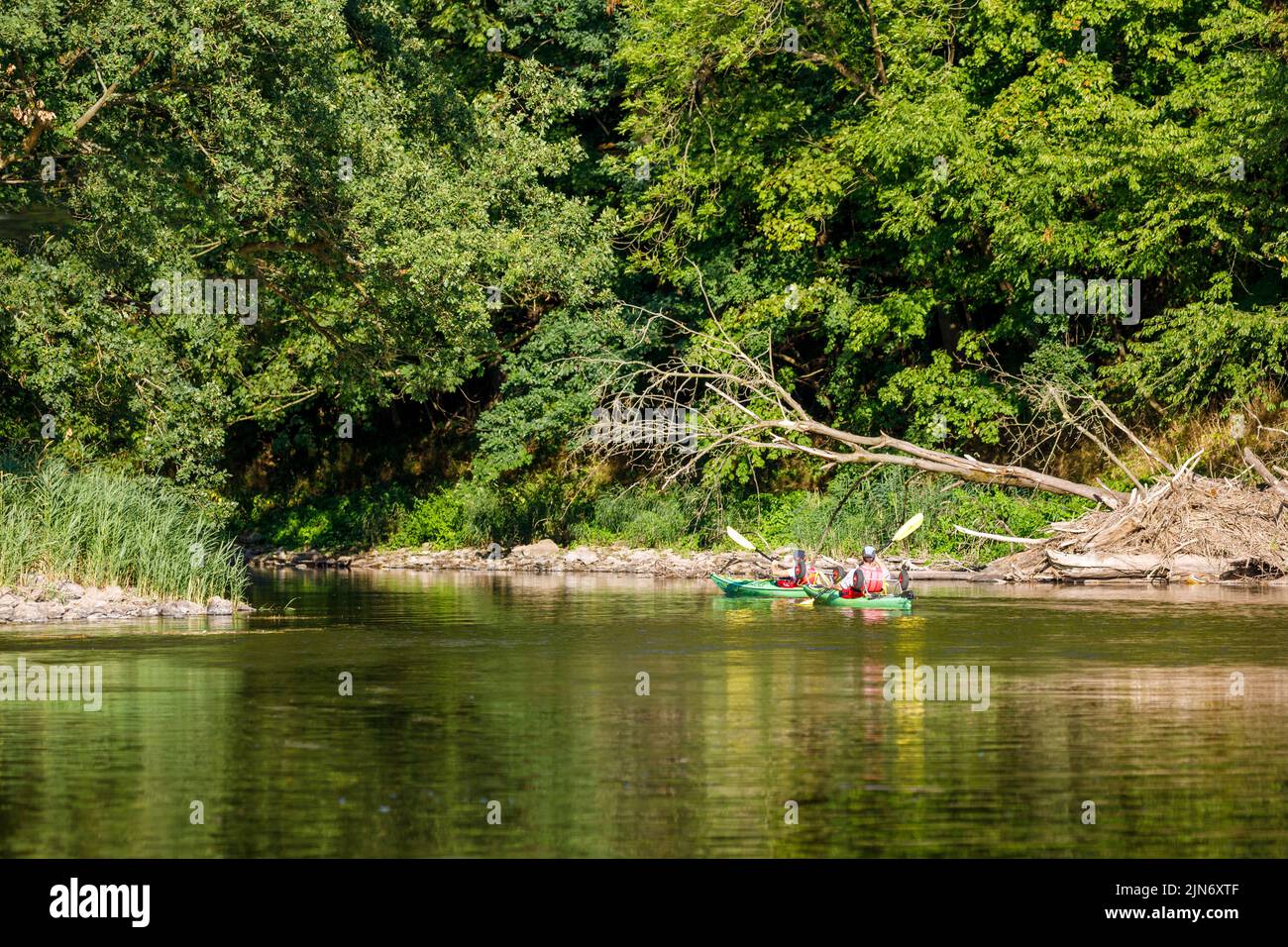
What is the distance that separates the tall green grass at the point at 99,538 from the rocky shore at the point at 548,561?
14.0 metres

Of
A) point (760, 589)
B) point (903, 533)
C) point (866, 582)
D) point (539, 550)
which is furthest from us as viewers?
point (539, 550)

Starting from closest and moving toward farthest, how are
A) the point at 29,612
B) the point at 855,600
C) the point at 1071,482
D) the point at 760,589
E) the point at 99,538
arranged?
the point at 29,612 → the point at 99,538 → the point at 855,600 → the point at 760,589 → the point at 1071,482

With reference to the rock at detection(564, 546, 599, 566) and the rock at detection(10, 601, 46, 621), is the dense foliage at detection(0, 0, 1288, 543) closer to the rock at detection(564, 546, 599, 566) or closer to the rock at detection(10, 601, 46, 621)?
the rock at detection(564, 546, 599, 566)

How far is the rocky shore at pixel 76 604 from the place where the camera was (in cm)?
2717

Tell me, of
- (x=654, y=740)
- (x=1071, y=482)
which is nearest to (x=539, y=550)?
(x=1071, y=482)

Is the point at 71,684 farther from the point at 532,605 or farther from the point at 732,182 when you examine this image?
the point at 732,182

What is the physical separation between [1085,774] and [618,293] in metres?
35.5

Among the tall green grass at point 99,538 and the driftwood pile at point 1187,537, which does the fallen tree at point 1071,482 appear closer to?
the driftwood pile at point 1187,537

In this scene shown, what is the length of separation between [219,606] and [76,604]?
2.53 m

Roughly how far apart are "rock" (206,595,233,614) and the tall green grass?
24 cm

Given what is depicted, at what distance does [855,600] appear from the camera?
30531 mm

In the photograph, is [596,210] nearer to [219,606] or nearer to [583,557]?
[583,557]

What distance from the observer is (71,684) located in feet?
64.7

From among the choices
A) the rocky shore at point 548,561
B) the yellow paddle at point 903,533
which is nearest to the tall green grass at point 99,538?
the yellow paddle at point 903,533
